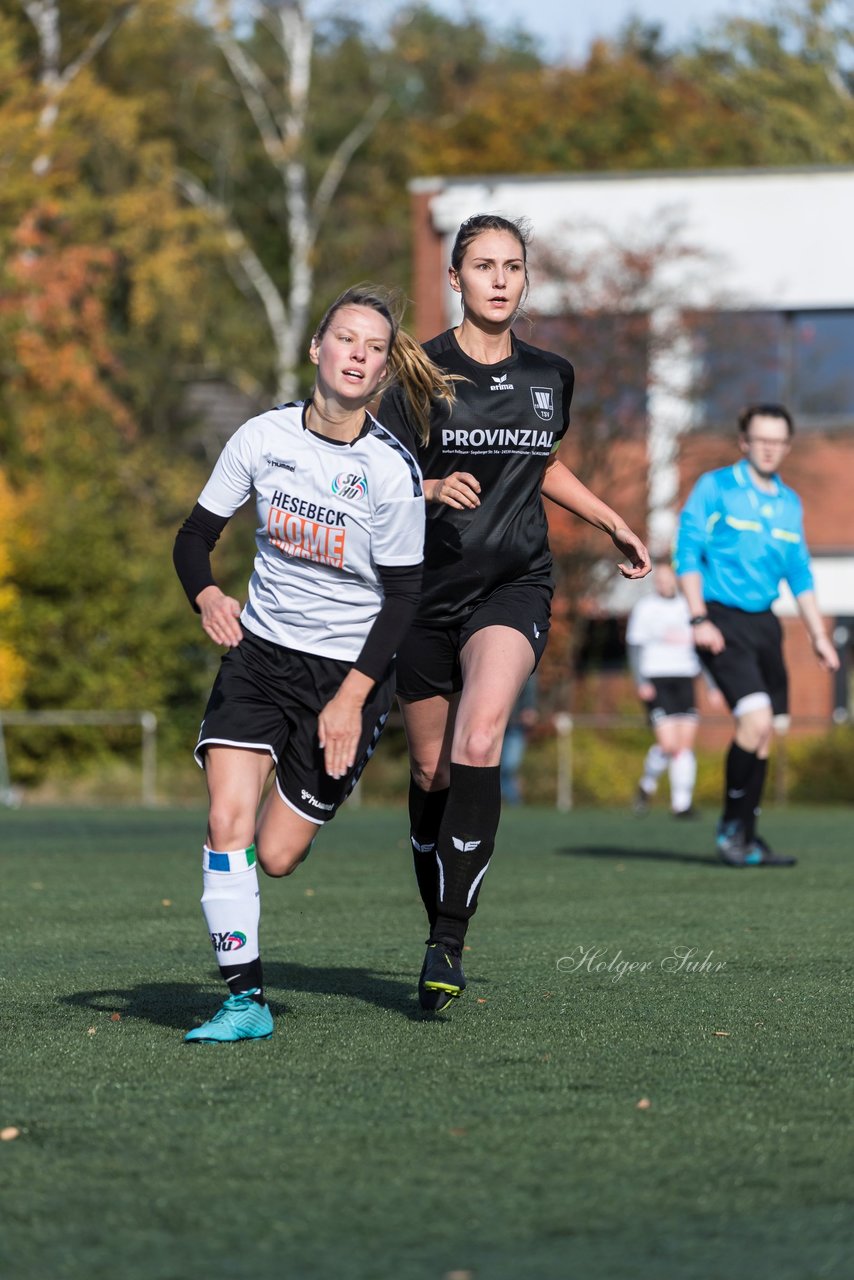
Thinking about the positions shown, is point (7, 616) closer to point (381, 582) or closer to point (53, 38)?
point (53, 38)

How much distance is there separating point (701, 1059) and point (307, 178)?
39.5m

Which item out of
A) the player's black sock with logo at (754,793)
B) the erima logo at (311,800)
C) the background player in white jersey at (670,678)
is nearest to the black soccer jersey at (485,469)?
the erima logo at (311,800)

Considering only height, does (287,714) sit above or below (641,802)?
above

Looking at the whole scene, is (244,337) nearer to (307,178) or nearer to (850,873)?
(307,178)

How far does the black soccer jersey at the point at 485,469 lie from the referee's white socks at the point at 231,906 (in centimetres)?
110

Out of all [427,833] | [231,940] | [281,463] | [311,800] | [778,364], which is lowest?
[231,940]

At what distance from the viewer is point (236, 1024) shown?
5.08 meters

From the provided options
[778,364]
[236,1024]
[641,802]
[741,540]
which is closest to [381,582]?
[236,1024]

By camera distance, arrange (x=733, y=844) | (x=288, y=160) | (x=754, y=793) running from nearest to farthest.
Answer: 1. (x=754, y=793)
2. (x=733, y=844)
3. (x=288, y=160)

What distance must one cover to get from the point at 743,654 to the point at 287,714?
565 centimetres

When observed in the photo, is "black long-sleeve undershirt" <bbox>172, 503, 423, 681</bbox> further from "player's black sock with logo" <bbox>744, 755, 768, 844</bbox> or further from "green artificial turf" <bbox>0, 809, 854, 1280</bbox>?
"player's black sock with logo" <bbox>744, 755, 768, 844</bbox>

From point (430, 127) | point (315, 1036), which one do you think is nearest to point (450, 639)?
point (315, 1036)

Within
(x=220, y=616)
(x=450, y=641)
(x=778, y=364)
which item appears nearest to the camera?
(x=220, y=616)

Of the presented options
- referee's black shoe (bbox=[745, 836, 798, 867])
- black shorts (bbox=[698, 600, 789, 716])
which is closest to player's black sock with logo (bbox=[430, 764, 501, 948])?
black shorts (bbox=[698, 600, 789, 716])
